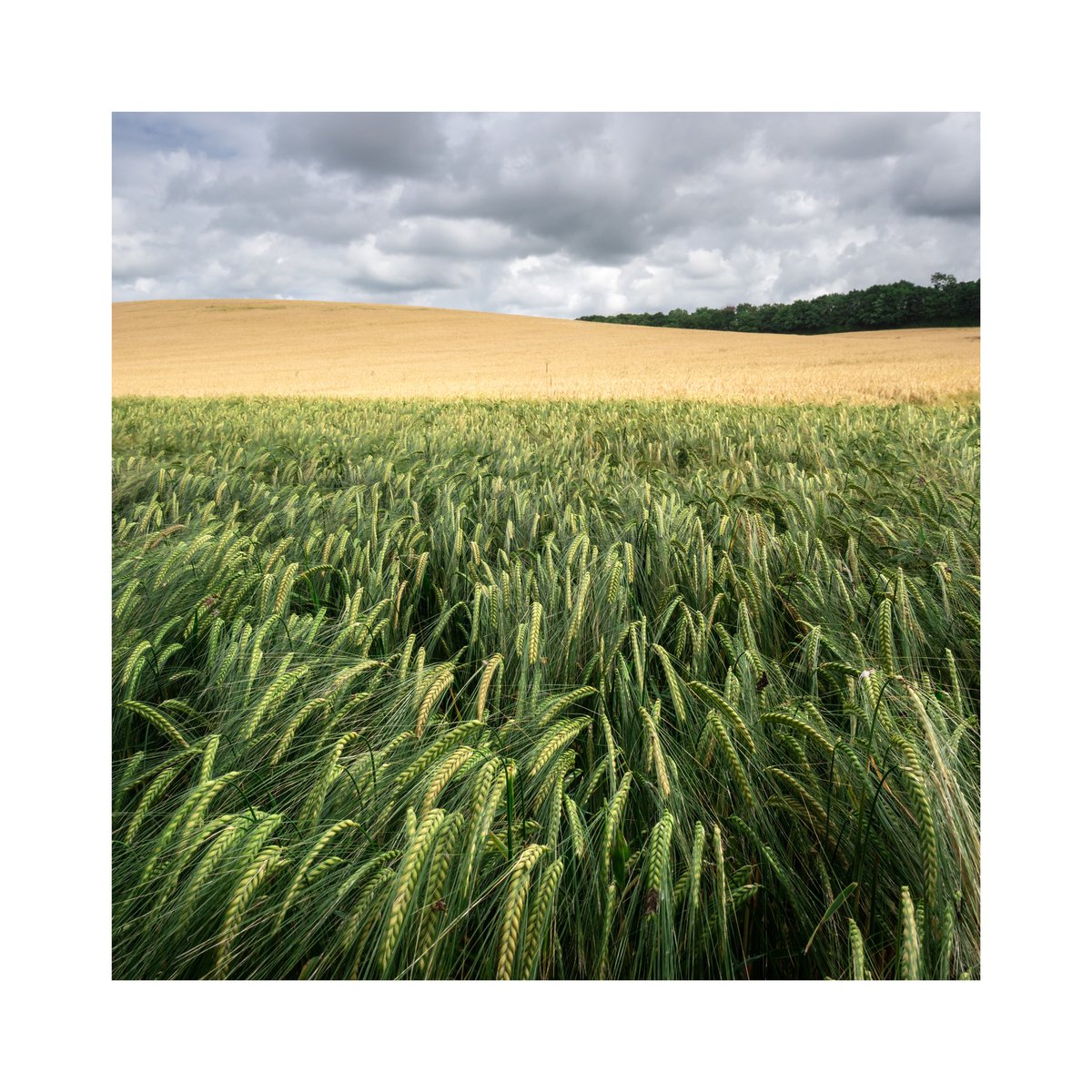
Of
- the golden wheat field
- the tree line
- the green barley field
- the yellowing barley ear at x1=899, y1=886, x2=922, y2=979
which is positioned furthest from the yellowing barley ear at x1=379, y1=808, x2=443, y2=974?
the golden wheat field

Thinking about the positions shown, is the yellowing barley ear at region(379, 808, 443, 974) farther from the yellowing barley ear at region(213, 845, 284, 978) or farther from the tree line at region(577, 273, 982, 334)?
the tree line at region(577, 273, 982, 334)

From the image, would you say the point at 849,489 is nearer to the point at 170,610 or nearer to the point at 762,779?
the point at 762,779

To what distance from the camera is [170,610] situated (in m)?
1.59

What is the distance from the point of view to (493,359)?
1984 cm

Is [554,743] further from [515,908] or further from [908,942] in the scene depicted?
[908,942]

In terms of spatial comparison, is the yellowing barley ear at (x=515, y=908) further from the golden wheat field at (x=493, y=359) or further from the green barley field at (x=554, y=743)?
the golden wheat field at (x=493, y=359)

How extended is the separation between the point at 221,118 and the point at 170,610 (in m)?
1.13

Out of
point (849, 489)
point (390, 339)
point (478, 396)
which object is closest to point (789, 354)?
point (478, 396)

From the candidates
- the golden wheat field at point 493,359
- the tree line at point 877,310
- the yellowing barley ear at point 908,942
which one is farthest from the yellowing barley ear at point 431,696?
the golden wheat field at point 493,359

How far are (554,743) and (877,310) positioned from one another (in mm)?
5162

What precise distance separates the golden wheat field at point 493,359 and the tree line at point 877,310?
0.54ft

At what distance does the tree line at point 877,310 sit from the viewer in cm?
222

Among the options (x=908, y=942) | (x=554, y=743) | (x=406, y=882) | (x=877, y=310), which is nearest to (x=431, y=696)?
(x=554, y=743)

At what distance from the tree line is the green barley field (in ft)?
2.21
